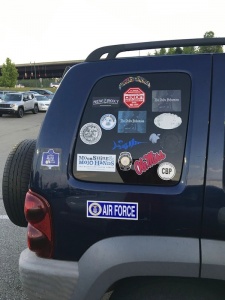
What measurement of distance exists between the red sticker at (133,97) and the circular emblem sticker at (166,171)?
344 millimetres

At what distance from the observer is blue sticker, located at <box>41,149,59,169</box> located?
1.60 metres

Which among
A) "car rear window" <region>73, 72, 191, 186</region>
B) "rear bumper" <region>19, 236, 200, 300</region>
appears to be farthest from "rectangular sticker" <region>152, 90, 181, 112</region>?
"rear bumper" <region>19, 236, 200, 300</region>

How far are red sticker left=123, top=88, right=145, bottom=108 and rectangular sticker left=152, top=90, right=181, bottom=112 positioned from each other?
0.07 meters

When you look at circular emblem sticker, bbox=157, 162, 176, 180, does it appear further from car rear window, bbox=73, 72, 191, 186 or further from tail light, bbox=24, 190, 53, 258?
tail light, bbox=24, 190, 53, 258

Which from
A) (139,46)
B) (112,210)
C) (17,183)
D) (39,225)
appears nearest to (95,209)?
(112,210)

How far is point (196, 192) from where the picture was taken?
56.8 inches

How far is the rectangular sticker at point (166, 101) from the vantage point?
1527 mm

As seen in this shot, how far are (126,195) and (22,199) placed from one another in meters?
0.82

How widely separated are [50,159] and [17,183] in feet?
1.54

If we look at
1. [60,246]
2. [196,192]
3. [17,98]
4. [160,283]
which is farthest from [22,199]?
[17,98]

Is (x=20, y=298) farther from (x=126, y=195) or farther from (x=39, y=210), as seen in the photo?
(x=126, y=195)

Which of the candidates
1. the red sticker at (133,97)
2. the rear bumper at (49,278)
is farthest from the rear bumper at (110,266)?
the red sticker at (133,97)

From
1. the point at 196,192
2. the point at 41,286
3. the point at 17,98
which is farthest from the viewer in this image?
the point at 17,98

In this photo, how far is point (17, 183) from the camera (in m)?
1.94
